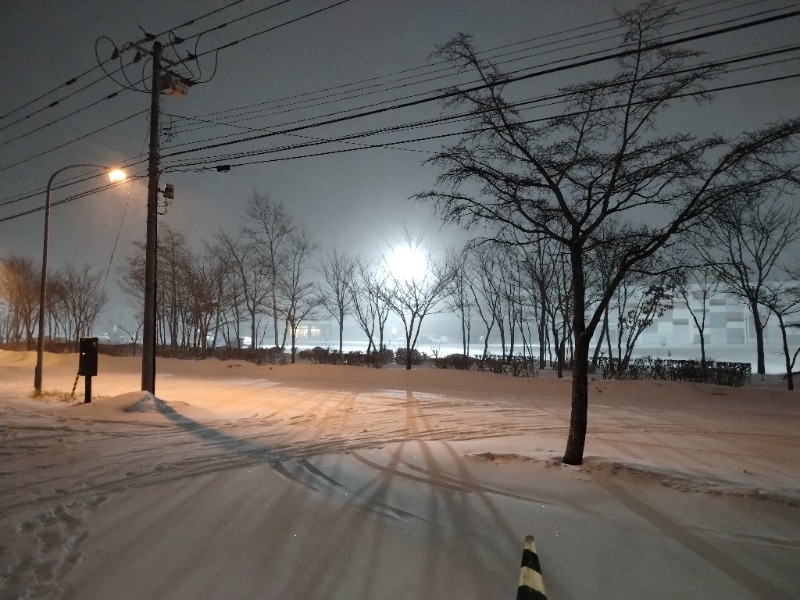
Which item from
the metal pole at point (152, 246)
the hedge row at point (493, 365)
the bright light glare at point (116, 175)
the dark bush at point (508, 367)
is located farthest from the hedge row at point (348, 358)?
the bright light glare at point (116, 175)

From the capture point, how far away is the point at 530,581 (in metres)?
2.87

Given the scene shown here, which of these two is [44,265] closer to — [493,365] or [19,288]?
[493,365]

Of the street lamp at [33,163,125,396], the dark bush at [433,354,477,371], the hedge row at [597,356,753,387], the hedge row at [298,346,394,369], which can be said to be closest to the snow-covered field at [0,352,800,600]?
the street lamp at [33,163,125,396]

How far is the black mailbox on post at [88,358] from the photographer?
1416 centimetres

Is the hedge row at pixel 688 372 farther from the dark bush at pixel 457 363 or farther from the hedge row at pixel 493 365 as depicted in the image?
the dark bush at pixel 457 363

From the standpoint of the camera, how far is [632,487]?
20.0 ft

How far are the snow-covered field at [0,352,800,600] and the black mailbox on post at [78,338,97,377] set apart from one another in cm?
200

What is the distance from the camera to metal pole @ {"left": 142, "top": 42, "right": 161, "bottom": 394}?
45.4 ft

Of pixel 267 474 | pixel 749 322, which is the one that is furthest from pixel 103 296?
pixel 749 322

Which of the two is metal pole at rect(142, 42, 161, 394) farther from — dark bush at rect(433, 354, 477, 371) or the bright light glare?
dark bush at rect(433, 354, 477, 371)

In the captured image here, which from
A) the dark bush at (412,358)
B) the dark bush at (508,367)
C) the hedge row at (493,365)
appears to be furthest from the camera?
the dark bush at (412,358)

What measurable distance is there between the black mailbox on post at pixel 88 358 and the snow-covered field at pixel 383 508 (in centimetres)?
200

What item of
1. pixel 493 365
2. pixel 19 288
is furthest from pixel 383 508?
pixel 19 288

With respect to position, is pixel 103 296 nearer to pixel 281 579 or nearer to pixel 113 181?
pixel 113 181
